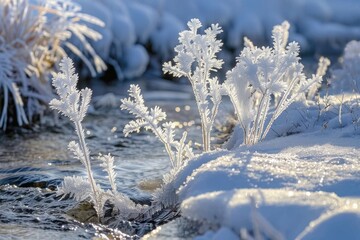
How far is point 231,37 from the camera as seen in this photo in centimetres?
1152

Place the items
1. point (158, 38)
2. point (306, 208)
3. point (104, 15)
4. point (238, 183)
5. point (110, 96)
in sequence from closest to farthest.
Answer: point (306, 208) < point (238, 183) < point (110, 96) < point (104, 15) < point (158, 38)

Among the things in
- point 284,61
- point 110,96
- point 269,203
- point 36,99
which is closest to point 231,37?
point 110,96

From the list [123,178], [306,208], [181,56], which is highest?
[181,56]

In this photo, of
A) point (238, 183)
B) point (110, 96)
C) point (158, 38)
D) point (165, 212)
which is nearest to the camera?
point (238, 183)

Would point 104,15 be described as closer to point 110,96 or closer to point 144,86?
point 144,86

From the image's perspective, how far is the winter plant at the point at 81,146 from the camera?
257cm

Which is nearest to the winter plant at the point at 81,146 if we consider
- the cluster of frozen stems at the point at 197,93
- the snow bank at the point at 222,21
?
the cluster of frozen stems at the point at 197,93

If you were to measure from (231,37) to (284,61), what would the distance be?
8895 mm

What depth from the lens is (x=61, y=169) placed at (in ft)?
12.7

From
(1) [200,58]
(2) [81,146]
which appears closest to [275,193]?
(2) [81,146]

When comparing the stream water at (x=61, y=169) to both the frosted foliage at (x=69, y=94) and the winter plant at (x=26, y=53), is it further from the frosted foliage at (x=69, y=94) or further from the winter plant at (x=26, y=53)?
the frosted foliage at (x=69, y=94)

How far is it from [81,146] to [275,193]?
92cm

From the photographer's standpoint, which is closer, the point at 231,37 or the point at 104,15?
the point at 104,15

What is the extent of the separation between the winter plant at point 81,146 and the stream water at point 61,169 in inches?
4.2
